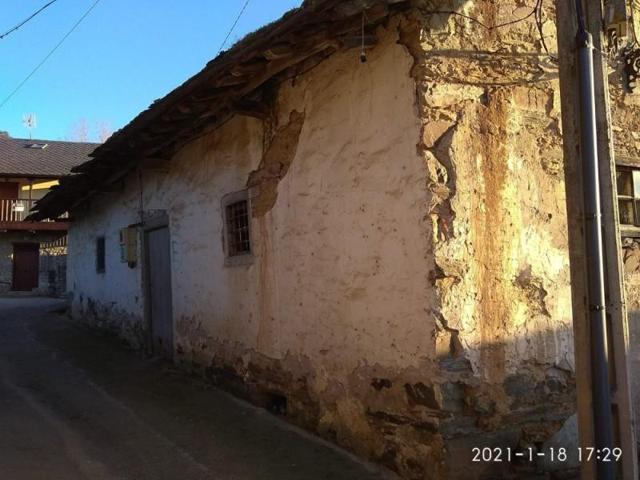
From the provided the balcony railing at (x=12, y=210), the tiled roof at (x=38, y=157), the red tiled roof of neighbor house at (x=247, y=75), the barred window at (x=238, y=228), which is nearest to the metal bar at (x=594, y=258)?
the red tiled roof of neighbor house at (x=247, y=75)

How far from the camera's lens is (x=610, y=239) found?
3420 mm

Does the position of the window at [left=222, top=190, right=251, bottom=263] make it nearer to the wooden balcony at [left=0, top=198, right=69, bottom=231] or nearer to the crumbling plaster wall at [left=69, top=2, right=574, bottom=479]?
the crumbling plaster wall at [left=69, top=2, right=574, bottom=479]

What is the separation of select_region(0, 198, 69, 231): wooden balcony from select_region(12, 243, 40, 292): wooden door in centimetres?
129

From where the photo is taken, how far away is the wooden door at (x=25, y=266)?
25469 millimetres

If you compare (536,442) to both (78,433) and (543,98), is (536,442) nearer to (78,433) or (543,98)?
(543,98)

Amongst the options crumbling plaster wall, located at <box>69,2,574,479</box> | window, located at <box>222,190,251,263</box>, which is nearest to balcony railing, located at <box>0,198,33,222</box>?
window, located at <box>222,190,251,263</box>

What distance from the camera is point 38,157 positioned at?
29.1 m

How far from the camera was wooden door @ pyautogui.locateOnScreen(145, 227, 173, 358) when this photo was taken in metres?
8.98

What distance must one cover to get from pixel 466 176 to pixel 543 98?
3.69ft

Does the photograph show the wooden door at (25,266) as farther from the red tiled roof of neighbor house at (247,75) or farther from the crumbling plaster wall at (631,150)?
the crumbling plaster wall at (631,150)

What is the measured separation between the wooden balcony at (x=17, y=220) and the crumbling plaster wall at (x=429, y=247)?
72.0 feet

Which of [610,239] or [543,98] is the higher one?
[543,98]

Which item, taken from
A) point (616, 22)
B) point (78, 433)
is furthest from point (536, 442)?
point (78, 433)

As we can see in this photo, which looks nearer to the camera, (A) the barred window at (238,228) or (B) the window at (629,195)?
(B) the window at (629,195)
